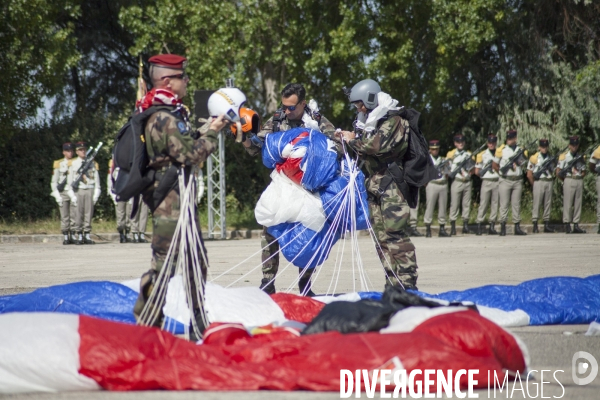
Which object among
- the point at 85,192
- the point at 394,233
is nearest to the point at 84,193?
the point at 85,192

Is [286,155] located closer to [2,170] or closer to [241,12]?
[241,12]

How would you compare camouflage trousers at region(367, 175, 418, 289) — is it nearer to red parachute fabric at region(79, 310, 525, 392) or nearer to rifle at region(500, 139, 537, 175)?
red parachute fabric at region(79, 310, 525, 392)

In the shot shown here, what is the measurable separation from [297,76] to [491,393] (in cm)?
1647

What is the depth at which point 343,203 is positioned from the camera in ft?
24.3

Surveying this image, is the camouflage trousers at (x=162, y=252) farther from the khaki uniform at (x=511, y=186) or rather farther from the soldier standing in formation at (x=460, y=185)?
the khaki uniform at (x=511, y=186)

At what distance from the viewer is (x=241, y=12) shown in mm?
19422

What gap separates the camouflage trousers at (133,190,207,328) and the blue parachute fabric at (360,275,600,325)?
211 centimetres

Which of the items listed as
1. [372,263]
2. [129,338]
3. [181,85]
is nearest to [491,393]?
[129,338]

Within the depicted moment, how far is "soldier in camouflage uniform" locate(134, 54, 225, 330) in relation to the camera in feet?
17.2

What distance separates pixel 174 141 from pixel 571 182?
1562 cm

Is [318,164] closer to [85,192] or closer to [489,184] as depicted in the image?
[85,192]

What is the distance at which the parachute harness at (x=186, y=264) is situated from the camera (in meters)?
5.23

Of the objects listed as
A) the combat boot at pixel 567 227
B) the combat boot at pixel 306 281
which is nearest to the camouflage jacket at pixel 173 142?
the combat boot at pixel 306 281

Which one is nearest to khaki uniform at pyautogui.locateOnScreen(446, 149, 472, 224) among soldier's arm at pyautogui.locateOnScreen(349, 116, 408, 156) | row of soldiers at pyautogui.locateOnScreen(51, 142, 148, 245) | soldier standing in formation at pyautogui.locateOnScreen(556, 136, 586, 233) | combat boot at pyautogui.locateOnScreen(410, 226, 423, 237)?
combat boot at pyautogui.locateOnScreen(410, 226, 423, 237)
